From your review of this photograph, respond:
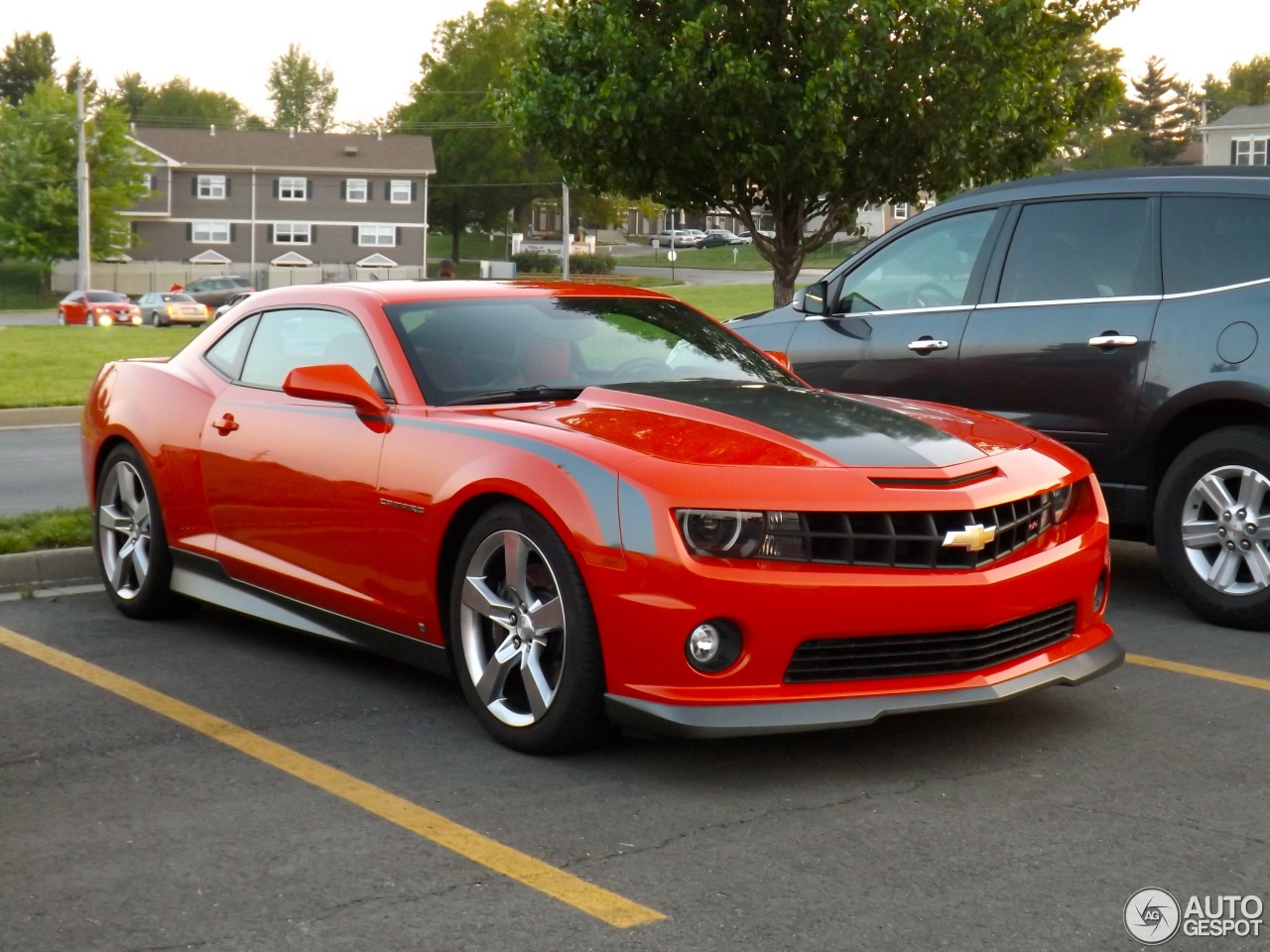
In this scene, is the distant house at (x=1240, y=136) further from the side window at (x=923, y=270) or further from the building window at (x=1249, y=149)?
the side window at (x=923, y=270)

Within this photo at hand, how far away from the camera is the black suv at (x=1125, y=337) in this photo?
6.57 metres

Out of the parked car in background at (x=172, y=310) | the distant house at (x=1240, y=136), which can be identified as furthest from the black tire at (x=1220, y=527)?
the distant house at (x=1240, y=136)

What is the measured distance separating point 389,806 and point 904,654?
1.49 metres

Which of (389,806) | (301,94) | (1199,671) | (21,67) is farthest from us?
(301,94)

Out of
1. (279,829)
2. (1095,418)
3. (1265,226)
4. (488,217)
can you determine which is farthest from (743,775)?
(488,217)

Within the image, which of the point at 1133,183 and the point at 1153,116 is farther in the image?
the point at 1153,116

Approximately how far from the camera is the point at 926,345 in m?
7.69

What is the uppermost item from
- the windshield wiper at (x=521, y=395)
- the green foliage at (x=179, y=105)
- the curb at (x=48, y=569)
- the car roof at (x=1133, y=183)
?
the green foliage at (x=179, y=105)

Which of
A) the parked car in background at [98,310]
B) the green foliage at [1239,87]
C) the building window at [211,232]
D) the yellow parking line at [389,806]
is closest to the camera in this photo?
the yellow parking line at [389,806]

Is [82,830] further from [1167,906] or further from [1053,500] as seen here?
[1053,500]

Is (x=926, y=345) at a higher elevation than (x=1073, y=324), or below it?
below

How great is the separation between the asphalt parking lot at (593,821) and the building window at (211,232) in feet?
280

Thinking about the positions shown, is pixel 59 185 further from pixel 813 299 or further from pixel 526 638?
pixel 526 638

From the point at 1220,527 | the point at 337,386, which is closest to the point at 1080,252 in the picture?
the point at 1220,527
